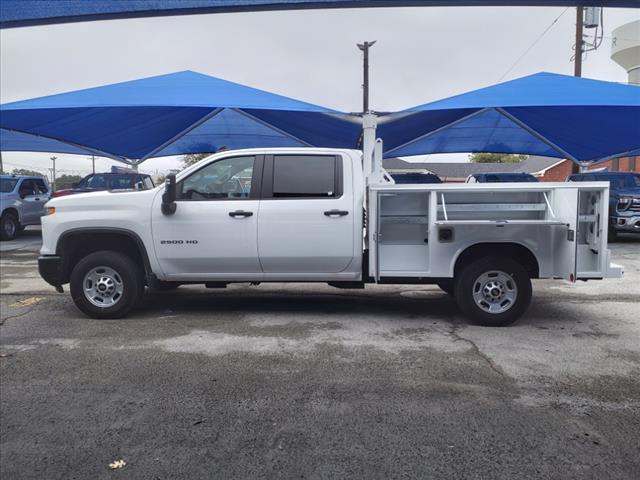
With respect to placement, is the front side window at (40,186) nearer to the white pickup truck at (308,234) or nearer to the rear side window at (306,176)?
the white pickup truck at (308,234)

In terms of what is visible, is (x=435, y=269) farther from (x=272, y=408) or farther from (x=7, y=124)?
(x=7, y=124)

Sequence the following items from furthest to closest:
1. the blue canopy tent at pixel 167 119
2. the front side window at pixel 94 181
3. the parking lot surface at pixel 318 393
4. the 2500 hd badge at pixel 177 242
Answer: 1. the front side window at pixel 94 181
2. the blue canopy tent at pixel 167 119
3. the 2500 hd badge at pixel 177 242
4. the parking lot surface at pixel 318 393

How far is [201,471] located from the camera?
303 centimetres

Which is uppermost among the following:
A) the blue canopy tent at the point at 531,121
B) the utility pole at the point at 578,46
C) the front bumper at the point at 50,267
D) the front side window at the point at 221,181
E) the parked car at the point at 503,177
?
the utility pole at the point at 578,46

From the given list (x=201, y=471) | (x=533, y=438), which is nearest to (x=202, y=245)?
(x=201, y=471)

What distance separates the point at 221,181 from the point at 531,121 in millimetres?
9002

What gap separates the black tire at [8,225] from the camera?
51.6 feet

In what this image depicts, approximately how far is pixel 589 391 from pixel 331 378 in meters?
2.10

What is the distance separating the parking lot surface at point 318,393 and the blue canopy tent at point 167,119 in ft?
12.4

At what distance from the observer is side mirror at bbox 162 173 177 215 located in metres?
6.09

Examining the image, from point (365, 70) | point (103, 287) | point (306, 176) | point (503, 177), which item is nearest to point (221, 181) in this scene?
point (306, 176)

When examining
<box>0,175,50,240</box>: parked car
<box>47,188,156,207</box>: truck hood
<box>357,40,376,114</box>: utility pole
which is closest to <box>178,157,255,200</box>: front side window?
<box>47,188,156,207</box>: truck hood

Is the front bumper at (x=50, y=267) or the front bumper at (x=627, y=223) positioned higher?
the front bumper at (x=627, y=223)

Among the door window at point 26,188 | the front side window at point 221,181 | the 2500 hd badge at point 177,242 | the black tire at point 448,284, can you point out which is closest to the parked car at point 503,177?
the black tire at point 448,284
